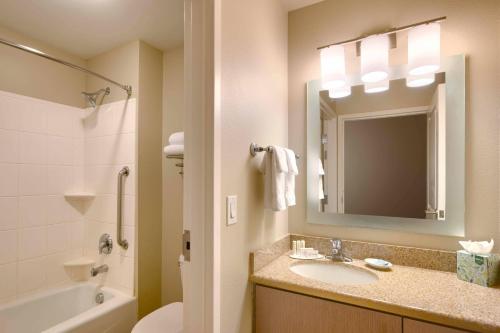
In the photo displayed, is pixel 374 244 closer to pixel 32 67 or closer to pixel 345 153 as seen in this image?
pixel 345 153

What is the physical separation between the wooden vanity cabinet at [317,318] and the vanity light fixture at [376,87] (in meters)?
1.12

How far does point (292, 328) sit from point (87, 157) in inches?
83.1

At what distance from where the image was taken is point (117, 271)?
198 centimetres

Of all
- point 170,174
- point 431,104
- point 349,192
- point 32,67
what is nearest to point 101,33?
point 32,67

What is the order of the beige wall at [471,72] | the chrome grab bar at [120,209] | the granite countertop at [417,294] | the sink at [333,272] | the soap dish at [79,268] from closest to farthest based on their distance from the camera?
1. the granite countertop at [417,294]
2. the beige wall at [471,72]
3. the sink at [333,272]
4. the chrome grab bar at [120,209]
5. the soap dish at [79,268]

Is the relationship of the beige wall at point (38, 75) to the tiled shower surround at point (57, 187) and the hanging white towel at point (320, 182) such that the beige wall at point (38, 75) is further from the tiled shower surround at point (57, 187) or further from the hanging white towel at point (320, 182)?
the hanging white towel at point (320, 182)

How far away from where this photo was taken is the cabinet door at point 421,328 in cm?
85

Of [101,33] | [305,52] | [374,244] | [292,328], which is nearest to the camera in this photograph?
[292,328]

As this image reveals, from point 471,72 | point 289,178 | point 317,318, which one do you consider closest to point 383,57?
point 471,72

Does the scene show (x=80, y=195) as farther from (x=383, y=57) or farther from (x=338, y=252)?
(x=383, y=57)

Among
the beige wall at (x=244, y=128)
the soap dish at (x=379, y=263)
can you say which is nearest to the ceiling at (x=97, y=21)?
→ the beige wall at (x=244, y=128)

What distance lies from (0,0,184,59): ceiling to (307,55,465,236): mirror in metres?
1.17

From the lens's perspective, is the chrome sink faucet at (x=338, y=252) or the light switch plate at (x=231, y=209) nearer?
the light switch plate at (x=231, y=209)

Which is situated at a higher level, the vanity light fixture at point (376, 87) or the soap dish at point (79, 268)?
the vanity light fixture at point (376, 87)
